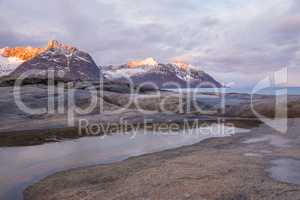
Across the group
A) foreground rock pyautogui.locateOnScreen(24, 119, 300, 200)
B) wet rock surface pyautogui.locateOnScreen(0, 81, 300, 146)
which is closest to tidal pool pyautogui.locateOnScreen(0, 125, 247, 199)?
foreground rock pyautogui.locateOnScreen(24, 119, 300, 200)

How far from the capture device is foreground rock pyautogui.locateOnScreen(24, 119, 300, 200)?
7.82 m

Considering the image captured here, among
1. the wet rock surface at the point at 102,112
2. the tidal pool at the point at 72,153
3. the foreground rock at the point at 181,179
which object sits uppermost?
the wet rock surface at the point at 102,112

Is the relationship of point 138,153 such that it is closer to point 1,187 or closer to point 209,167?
point 209,167

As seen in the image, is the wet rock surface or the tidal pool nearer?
the tidal pool

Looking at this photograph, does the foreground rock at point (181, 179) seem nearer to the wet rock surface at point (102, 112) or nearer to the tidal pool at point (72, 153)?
the tidal pool at point (72, 153)

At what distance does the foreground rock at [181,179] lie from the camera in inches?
308

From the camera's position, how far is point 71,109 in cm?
3291

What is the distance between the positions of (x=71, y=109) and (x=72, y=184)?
24.4 meters

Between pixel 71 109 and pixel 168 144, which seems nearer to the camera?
pixel 168 144

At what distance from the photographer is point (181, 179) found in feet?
29.3

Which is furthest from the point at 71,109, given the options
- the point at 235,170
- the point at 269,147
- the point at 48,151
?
the point at 235,170

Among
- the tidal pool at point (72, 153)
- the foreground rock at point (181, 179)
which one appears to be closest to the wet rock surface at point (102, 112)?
the tidal pool at point (72, 153)

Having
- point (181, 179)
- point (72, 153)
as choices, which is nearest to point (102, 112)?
point (72, 153)

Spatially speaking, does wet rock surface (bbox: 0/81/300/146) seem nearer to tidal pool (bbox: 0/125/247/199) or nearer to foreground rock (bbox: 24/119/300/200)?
tidal pool (bbox: 0/125/247/199)
